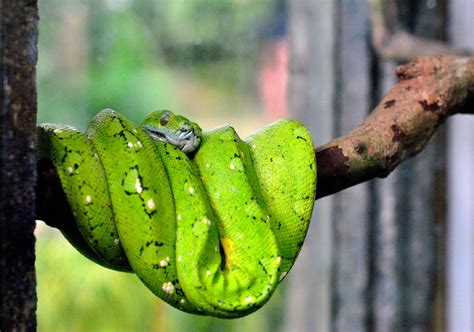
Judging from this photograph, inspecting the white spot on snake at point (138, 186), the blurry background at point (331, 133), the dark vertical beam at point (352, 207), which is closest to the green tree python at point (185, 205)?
the white spot on snake at point (138, 186)

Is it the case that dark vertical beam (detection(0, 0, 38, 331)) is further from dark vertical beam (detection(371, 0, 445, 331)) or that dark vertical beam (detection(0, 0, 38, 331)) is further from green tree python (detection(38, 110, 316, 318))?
dark vertical beam (detection(371, 0, 445, 331))

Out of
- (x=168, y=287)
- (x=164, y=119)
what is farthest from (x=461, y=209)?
(x=168, y=287)

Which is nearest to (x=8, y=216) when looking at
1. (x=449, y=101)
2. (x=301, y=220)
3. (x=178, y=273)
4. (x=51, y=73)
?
(x=178, y=273)

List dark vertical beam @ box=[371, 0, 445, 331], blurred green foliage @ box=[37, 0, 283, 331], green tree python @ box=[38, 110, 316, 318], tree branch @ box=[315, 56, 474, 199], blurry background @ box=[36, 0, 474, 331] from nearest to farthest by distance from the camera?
green tree python @ box=[38, 110, 316, 318] → tree branch @ box=[315, 56, 474, 199] → blurred green foliage @ box=[37, 0, 283, 331] → blurry background @ box=[36, 0, 474, 331] → dark vertical beam @ box=[371, 0, 445, 331]

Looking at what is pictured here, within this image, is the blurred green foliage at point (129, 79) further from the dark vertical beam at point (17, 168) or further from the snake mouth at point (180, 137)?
the dark vertical beam at point (17, 168)

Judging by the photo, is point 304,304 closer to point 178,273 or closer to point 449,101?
point 449,101

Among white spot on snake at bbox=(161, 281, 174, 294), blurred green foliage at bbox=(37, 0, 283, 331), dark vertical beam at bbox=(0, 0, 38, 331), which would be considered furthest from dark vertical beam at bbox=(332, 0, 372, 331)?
dark vertical beam at bbox=(0, 0, 38, 331)

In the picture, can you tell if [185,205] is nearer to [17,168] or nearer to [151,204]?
[151,204]
